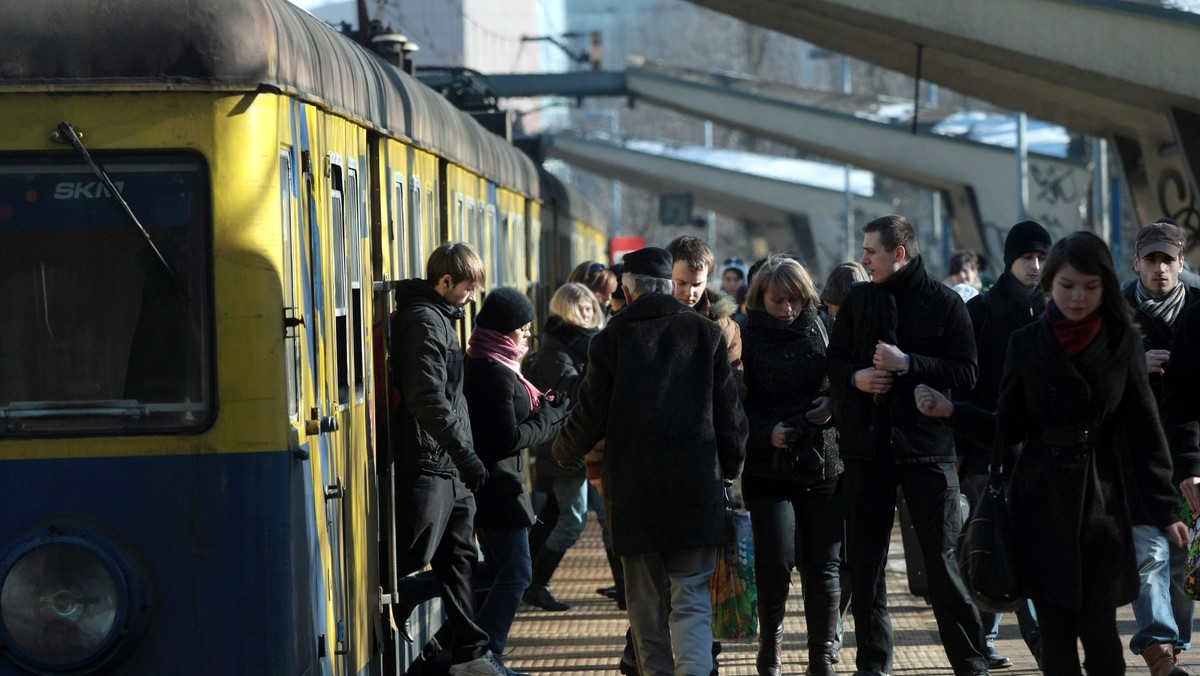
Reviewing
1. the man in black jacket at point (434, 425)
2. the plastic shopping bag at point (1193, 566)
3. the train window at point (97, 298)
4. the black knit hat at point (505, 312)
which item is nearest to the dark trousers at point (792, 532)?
the man in black jacket at point (434, 425)

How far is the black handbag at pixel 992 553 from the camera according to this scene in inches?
230

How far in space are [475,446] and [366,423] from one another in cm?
101

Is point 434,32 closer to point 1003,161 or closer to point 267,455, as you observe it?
point 1003,161

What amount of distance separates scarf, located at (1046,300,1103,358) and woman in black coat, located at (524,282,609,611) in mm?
3319

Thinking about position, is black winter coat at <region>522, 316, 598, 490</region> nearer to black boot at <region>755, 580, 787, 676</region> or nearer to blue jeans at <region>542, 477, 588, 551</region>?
blue jeans at <region>542, 477, 588, 551</region>

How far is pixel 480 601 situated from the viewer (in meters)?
9.47

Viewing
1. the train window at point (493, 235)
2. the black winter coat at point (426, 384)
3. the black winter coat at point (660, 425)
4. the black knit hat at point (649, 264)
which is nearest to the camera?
the black winter coat at point (660, 425)

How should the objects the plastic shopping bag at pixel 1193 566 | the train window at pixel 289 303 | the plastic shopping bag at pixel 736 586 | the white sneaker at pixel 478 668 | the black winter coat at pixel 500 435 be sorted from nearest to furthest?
the train window at pixel 289 303 → the plastic shopping bag at pixel 1193 566 → the plastic shopping bag at pixel 736 586 → the white sneaker at pixel 478 668 → the black winter coat at pixel 500 435

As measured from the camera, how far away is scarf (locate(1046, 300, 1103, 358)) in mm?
5887

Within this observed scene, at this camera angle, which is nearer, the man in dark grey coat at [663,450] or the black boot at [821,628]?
the man in dark grey coat at [663,450]

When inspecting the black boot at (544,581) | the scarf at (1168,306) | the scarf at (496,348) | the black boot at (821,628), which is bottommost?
the black boot at (544,581)

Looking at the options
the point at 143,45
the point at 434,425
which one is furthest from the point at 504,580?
the point at 143,45

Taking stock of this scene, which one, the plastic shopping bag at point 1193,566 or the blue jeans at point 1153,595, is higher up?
the plastic shopping bag at point 1193,566

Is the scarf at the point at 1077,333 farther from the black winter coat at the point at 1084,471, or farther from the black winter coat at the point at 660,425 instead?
the black winter coat at the point at 660,425
